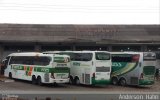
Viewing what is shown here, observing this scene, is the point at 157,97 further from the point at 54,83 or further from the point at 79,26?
the point at 79,26

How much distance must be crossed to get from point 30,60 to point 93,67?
5.68 m

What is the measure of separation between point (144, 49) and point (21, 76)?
2359cm

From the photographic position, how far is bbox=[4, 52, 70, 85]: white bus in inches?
1191

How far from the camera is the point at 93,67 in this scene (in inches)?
1215

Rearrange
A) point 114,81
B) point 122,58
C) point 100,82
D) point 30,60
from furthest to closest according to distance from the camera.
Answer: point 114,81 < point 122,58 < point 30,60 < point 100,82

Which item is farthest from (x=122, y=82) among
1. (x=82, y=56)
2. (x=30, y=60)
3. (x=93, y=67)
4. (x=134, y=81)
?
(x=30, y=60)

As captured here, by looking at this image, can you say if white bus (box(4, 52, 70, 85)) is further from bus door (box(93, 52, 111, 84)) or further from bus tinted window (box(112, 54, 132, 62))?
bus tinted window (box(112, 54, 132, 62))

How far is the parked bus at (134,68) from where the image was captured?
32188 millimetres

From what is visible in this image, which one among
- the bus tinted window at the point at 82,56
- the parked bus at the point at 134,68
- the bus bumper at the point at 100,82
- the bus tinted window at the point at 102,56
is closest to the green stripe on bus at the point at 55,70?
the bus tinted window at the point at 82,56

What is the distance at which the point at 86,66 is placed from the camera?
103 feet

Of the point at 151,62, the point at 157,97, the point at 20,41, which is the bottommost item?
the point at 157,97

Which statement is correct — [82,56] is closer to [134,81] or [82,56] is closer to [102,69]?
[102,69]

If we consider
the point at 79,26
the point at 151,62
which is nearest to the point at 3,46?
the point at 79,26

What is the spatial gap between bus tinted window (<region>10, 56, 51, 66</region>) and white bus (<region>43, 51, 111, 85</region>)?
3.14m
